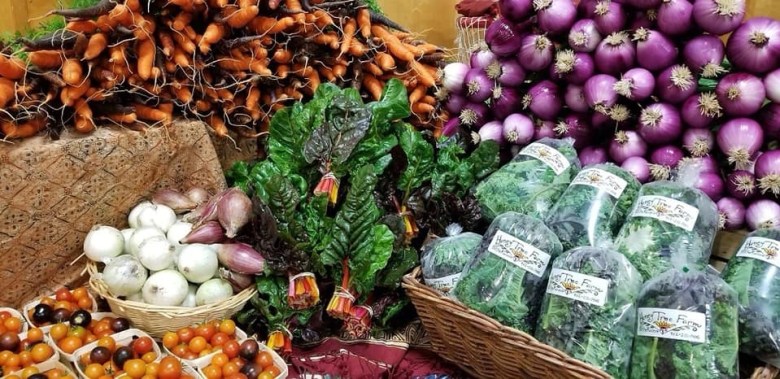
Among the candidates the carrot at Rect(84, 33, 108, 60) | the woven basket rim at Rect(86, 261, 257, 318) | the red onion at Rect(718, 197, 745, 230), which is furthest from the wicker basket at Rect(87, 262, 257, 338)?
the red onion at Rect(718, 197, 745, 230)

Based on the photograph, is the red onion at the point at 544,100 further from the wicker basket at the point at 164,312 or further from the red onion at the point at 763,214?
the wicker basket at the point at 164,312

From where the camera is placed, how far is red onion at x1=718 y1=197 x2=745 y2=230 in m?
1.54

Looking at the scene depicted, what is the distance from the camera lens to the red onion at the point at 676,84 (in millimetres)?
1573

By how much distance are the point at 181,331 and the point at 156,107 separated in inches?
29.4

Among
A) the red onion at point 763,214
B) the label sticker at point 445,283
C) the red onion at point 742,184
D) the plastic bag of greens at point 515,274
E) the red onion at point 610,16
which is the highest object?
the red onion at point 610,16

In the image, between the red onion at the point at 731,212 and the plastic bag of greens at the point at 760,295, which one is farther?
the red onion at the point at 731,212

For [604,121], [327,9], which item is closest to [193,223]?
[327,9]

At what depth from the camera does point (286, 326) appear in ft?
5.56

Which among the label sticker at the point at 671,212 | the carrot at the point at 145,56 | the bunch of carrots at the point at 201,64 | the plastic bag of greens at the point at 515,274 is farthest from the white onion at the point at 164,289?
the label sticker at the point at 671,212

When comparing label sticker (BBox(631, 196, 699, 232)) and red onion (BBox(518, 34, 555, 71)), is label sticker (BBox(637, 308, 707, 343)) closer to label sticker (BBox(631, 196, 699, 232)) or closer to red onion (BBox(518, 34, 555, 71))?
label sticker (BBox(631, 196, 699, 232))

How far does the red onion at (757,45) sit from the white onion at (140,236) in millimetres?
1614

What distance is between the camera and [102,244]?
1721 mm

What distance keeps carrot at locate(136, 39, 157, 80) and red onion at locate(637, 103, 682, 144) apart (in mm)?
1431

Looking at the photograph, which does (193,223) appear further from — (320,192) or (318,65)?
(318,65)
